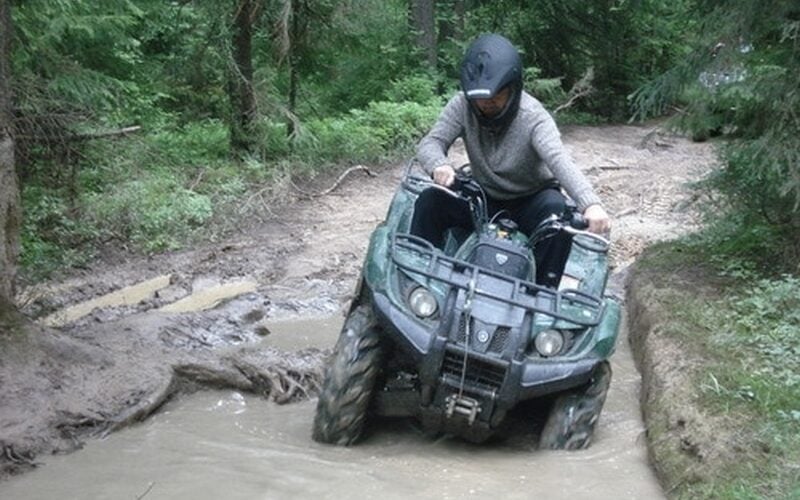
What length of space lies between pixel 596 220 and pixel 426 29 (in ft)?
57.7

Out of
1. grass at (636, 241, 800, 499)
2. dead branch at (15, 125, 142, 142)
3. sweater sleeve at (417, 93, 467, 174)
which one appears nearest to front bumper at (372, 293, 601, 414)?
grass at (636, 241, 800, 499)

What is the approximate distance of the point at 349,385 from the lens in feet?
16.9

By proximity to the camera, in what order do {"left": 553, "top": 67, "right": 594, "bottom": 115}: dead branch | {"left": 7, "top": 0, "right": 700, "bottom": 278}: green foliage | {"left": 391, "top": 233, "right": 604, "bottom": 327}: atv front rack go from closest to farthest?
{"left": 391, "top": 233, "right": 604, "bottom": 327}: atv front rack
{"left": 7, "top": 0, "right": 700, "bottom": 278}: green foliage
{"left": 553, "top": 67, "right": 594, "bottom": 115}: dead branch

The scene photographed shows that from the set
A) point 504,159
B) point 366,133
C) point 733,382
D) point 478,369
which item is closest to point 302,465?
point 478,369

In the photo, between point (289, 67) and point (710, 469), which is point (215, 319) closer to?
point (710, 469)

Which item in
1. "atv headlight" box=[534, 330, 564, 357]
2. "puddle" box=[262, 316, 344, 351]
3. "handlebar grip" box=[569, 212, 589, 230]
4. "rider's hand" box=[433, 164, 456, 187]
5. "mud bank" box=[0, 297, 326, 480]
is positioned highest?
"rider's hand" box=[433, 164, 456, 187]

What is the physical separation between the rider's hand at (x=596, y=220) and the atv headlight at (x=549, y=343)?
26.1 inches

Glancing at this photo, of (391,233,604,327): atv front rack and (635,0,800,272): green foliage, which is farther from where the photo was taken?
(635,0,800,272): green foliage

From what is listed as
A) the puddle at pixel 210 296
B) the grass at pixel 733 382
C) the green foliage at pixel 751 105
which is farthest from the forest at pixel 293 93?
the puddle at pixel 210 296

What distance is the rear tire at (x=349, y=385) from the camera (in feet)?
17.0

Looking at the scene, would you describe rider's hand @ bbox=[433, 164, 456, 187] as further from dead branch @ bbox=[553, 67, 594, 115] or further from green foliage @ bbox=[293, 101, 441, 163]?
dead branch @ bbox=[553, 67, 594, 115]

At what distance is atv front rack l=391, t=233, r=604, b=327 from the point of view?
201 inches

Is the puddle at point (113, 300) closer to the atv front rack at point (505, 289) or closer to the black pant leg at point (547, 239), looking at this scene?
the atv front rack at point (505, 289)

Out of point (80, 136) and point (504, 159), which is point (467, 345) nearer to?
point (504, 159)
